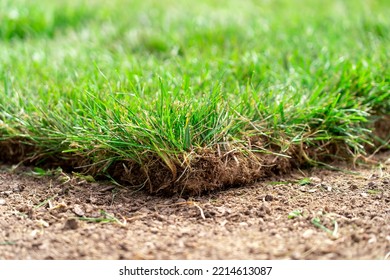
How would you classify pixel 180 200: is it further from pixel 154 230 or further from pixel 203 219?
pixel 154 230

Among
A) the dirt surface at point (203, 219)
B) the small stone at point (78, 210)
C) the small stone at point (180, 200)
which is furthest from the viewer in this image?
the small stone at point (180, 200)

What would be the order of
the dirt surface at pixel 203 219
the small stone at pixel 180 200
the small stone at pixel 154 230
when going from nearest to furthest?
the dirt surface at pixel 203 219 < the small stone at pixel 154 230 < the small stone at pixel 180 200

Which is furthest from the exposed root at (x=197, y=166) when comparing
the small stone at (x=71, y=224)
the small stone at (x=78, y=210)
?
the small stone at (x=71, y=224)

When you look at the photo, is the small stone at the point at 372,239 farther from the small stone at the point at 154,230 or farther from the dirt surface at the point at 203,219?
the small stone at the point at 154,230

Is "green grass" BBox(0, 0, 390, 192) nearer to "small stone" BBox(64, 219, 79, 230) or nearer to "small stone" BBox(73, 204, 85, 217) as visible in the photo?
"small stone" BBox(73, 204, 85, 217)

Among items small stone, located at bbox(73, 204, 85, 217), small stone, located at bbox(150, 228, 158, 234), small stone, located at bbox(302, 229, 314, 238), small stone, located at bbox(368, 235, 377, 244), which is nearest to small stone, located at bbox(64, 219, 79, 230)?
small stone, located at bbox(73, 204, 85, 217)

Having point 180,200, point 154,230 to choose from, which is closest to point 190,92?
point 180,200
